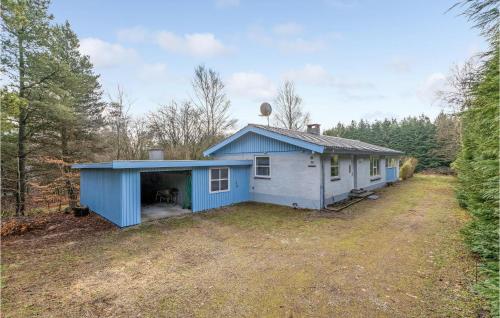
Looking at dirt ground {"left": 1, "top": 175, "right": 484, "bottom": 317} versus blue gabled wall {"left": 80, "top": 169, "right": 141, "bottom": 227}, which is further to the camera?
blue gabled wall {"left": 80, "top": 169, "right": 141, "bottom": 227}

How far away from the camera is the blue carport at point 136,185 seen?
25.2 ft

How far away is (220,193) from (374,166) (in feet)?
38.7

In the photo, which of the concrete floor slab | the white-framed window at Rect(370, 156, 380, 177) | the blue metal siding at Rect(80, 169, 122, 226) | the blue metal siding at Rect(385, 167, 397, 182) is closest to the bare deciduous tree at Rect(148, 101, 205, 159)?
the blue metal siding at Rect(80, 169, 122, 226)

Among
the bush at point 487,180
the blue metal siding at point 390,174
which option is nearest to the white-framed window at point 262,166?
the bush at point 487,180

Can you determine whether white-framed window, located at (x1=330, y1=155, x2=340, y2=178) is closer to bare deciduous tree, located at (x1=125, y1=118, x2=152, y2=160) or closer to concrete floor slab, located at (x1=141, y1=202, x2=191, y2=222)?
concrete floor slab, located at (x1=141, y1=202, x2=191, y2=222)

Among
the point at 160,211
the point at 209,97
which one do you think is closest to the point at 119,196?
the point at 160,211

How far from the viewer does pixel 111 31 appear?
37.7 feet

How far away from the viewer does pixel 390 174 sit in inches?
758

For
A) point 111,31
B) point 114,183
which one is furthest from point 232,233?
point 111,31

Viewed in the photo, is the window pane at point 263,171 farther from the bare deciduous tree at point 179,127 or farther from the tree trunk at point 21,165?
the tree trunk at point 21,165

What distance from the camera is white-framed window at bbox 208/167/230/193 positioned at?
10523mm

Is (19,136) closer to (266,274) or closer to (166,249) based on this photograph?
(166,249)

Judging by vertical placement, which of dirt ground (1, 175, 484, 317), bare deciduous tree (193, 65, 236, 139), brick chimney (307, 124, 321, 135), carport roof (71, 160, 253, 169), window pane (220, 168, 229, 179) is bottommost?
dirt ground (1, 175, 484, 317)

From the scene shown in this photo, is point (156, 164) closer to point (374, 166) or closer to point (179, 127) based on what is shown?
point (179, 127)
